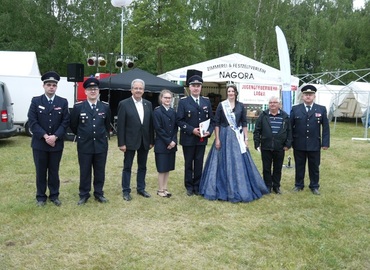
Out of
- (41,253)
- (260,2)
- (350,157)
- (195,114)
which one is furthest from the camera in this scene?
(260,2)

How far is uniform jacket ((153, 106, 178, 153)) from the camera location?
17.0 ft

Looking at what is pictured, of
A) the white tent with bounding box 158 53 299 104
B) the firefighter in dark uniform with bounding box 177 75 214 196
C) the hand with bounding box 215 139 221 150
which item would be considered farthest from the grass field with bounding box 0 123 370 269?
the white tent with bounding box 158 53 299 104

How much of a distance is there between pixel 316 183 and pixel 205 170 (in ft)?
5.58

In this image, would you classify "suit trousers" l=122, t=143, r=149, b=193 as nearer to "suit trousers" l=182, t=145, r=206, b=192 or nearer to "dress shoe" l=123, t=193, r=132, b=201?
"dress shoe" l=123, t=193, r=132, b=201

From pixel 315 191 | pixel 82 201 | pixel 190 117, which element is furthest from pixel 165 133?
pixel 315 191

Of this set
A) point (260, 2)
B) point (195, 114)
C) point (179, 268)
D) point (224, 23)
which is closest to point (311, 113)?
point (195, 114)

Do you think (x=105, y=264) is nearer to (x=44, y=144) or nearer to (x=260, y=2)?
(x=44, y=144)

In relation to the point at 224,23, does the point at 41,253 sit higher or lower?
lower

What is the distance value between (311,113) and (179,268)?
3333mm

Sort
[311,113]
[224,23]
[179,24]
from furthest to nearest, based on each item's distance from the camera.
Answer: [224,23] → [179,24] → [311,113]

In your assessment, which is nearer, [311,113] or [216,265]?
[216,265]

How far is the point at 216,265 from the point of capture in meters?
3.32

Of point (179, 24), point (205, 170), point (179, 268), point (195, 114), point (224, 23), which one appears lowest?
point (179, 268)

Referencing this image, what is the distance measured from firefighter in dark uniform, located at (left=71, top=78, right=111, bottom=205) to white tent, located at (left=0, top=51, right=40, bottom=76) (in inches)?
369
